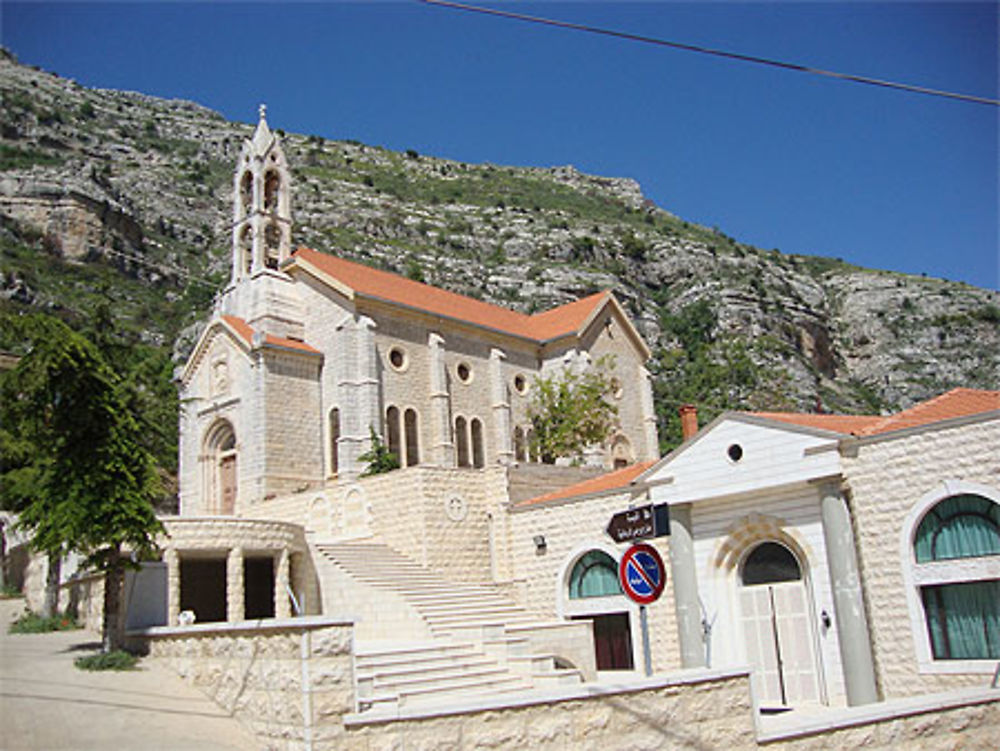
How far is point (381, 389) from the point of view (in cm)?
3525

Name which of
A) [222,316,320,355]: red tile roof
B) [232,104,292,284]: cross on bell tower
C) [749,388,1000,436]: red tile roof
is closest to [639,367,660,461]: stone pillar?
[222,316,320,355]: red tile roof

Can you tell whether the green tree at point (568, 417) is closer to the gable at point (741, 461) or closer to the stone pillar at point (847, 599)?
the gable at point (741, 461)

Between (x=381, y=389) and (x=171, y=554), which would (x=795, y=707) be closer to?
(x=171, y=554)

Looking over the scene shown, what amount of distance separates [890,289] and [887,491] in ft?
339

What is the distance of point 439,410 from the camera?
36719mm

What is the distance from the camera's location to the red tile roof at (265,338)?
34.8 meters

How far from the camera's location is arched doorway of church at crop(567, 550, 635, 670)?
70.0 feet

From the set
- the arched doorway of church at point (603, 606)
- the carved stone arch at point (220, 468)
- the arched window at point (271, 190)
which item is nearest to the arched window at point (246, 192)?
the arched window at point (271, 190)

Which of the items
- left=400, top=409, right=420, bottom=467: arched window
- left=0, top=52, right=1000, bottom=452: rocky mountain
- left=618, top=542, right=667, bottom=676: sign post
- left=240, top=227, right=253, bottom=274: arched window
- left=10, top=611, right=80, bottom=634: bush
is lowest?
left=10, top=611, right=80, bottom=634: bush

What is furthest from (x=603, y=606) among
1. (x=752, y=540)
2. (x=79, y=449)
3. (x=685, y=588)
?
(x=79, y=449)

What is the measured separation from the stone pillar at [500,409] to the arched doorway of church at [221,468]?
38.0ft

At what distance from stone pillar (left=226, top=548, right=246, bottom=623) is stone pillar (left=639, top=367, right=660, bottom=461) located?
27473mm

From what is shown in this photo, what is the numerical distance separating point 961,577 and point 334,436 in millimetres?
24494

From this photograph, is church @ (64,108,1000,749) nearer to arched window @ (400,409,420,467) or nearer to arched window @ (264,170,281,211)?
arched window @ (400,409,420,467)
